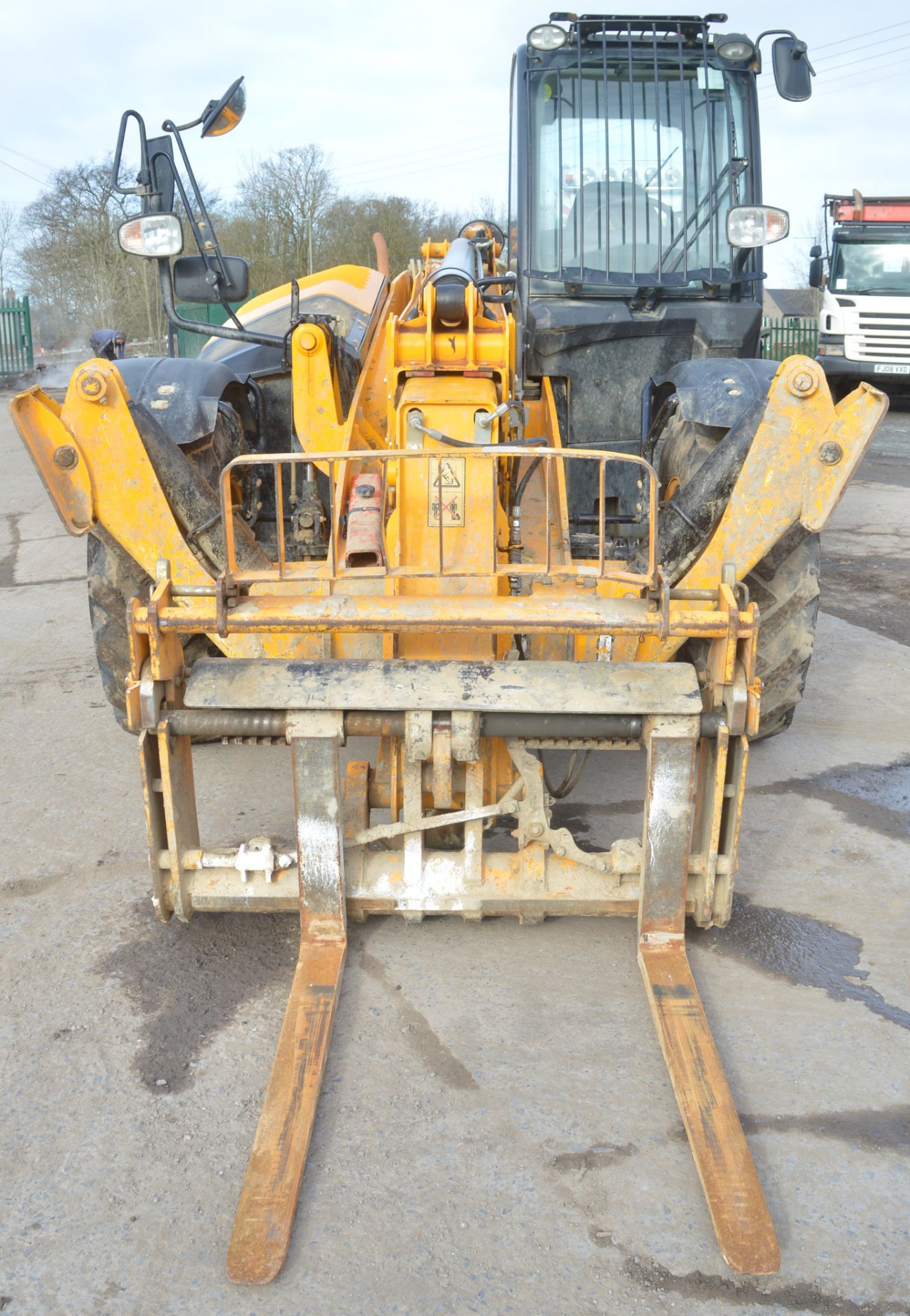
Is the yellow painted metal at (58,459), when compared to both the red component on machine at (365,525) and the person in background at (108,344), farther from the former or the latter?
the person in background at (108,344)

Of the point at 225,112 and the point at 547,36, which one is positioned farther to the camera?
the point at 547,36

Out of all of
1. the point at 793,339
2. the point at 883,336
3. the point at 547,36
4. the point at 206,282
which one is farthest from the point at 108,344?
the point at 793,339

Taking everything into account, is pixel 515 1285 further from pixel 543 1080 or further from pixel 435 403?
pixel 435 403

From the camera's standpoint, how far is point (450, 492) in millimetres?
3158

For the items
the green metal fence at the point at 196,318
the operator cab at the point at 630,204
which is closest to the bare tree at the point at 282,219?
the green metal fence at the point at 196,318

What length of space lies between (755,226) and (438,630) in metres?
2.64

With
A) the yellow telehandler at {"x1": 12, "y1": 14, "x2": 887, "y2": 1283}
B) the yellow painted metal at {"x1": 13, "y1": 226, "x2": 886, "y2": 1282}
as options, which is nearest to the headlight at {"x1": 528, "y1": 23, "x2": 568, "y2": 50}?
the yellow telehandler at {"x1": 12, "y1": 14, "x2": 887, "y2": 1283}

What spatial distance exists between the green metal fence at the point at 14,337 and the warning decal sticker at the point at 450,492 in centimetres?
2102

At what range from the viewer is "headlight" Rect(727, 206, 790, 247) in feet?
14.7

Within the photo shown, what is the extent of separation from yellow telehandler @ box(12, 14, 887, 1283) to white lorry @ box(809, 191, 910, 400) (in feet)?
50.1

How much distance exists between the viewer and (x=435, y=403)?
10.9 feet

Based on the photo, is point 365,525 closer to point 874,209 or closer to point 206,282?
point 206,282

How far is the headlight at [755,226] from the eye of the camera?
448cm

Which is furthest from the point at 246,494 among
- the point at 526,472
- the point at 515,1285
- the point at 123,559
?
the point at 515,1285
